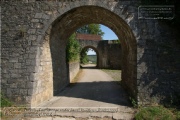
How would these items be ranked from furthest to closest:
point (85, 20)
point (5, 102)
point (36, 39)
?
point (85, 20)
point (36, 39)
point (5, 102)

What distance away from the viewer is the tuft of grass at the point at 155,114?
4.45 meters

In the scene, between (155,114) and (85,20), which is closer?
(155,114)

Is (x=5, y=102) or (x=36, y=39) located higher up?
(x=36, y=39)

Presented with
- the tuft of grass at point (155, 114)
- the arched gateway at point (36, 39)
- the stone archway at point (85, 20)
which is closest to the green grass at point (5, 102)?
the arched gateway at point (36, 39)

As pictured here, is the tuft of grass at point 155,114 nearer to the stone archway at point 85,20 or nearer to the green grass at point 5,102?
the stone archway at point 85,20

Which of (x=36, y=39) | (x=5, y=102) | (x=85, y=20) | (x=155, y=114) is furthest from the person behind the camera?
(x=85, y=20)

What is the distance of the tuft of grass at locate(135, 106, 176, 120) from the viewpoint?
445cm

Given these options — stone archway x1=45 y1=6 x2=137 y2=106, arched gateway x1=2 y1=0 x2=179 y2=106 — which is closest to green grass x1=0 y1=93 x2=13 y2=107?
arched gateway x1=2 y1=0 x2=179 y2=106

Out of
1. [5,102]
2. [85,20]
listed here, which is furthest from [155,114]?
[85,20]

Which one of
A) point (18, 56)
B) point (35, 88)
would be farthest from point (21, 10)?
point (35, 88)

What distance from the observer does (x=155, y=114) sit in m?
4.62

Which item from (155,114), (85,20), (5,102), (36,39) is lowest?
(155,114)

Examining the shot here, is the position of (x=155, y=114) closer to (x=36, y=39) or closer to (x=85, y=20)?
(x=36, y=39)

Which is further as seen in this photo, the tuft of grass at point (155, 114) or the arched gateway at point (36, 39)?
the arched gateway at point (36, 39)
